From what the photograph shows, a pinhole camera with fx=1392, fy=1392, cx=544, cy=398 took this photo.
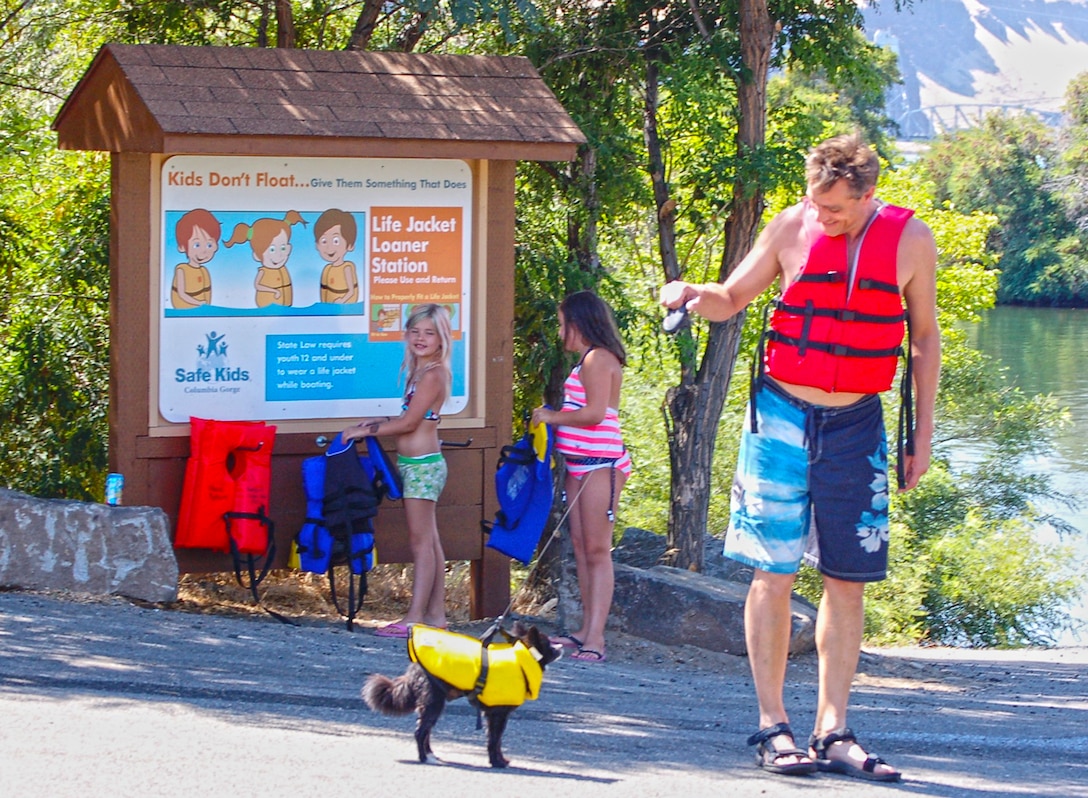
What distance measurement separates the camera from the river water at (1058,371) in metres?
28.1

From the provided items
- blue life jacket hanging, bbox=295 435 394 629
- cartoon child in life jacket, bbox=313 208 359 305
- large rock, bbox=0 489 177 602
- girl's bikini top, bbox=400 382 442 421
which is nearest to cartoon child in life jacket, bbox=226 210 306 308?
cartoon child in life jacket, bbox=313 208 359 305

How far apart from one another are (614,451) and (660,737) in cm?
233

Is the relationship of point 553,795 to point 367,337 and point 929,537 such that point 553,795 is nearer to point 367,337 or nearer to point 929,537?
point 367,337

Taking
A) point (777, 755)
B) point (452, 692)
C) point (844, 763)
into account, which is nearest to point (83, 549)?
point (452, 692)

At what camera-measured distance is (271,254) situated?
754 centimetres

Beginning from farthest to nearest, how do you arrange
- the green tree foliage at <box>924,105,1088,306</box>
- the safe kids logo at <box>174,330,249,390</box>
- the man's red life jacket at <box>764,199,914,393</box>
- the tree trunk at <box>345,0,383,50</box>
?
the green tree foliage at <box>924,105,1088,306</box> < the tree trunk at <box>345,0,383,50</box> < the safe kids logo at <box>174,330,249,390</box> < the man's red life jacket at <box>764,199,914,393</box>

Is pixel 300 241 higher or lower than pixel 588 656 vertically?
higher

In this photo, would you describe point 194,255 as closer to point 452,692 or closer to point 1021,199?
point 452,692

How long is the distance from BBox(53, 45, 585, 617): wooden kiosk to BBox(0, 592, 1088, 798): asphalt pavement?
1.19 metres

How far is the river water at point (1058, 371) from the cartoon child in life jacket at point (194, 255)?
16.2m

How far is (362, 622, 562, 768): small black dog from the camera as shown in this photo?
399 centimetres

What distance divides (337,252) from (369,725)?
3635mm

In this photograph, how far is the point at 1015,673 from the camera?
24.7 feet

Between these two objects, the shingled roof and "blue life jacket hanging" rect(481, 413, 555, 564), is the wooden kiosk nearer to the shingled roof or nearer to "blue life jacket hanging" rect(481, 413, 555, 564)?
the shingled roof
